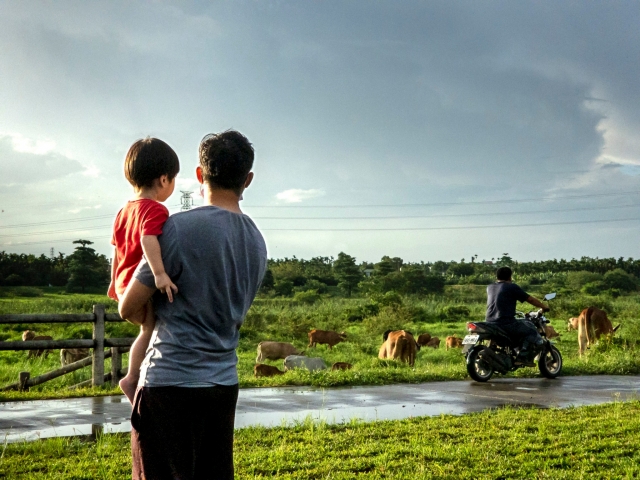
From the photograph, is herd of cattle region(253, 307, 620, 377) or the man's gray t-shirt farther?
herd of cattle region(253, 307, 620, 377)

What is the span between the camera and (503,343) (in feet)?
38.8

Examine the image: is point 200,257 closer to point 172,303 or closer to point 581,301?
point 172,303

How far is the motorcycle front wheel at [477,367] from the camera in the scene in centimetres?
1134

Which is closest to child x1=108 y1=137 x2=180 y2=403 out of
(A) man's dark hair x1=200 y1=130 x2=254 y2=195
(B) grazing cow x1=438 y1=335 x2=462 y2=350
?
(A) man's dark hair x1=200 y1=130 x2=254 y2=195

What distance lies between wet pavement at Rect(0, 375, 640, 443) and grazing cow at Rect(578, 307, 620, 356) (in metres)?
7.41

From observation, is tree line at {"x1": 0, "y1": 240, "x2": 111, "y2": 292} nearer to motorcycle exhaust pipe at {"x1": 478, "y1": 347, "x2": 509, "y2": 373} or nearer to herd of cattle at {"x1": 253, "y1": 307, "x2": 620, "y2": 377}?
herd of cattle at {"x1": 253, "y1": 307, "x2": 620, "y2": 377}

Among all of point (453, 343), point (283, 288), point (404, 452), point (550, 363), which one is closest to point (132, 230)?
point (404, 452)

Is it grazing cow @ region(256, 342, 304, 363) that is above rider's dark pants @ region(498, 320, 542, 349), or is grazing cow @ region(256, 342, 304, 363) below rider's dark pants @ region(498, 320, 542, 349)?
below

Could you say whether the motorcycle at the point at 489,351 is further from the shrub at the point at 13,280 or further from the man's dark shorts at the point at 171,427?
the shrub at the point at 13,280

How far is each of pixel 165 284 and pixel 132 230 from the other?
1.32 feet

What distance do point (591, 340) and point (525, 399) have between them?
10.5 m

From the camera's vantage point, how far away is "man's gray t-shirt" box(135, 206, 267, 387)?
8.54 ft

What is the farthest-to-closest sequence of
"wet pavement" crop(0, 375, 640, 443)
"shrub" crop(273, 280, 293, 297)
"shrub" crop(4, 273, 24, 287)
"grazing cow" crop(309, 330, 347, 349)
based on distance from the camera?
"shrub" crop(273, 280, 293, 297), "shrub" crop(4, 273, 24, 287), "grazing cow" crop(309, 330, 347, 349), "wet pavement" crop(0, 375, 640, 443)

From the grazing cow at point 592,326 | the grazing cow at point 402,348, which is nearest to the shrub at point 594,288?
the grazing cow at point 592,326
